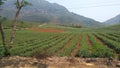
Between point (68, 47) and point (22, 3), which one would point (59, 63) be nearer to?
point (22, 3)

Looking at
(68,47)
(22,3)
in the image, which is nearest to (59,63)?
(22,3)

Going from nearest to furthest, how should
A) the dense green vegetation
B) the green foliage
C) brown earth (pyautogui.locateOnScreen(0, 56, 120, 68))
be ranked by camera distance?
1. brown earth (pyautogui.locateOnScreen(0, 56, 120, 68))
2. the dense green vegetation
3. the green foliage

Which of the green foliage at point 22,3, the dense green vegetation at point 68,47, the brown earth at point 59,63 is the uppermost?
the green foliage at point 22,3

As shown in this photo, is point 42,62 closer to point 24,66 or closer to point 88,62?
point 24,66

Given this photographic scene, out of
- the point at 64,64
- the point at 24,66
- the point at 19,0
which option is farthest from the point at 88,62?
the point at 19,0

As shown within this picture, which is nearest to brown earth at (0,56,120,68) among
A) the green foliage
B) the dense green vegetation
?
the dense green vegetation

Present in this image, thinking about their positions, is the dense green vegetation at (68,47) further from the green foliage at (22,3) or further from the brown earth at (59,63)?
the green foliage at (22,3)

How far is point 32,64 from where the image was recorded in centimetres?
2058

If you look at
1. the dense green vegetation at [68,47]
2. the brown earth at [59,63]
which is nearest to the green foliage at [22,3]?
the dense green vegetation at [68,47]

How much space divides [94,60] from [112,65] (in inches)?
65.9

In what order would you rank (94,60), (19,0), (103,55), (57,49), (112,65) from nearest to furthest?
(112,65)
(94,60)
(103,55)
(19,0)
(57,49)

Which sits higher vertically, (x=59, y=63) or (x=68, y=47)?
(x=59, y=63)

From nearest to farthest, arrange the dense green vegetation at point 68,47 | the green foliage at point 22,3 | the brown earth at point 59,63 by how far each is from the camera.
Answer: the brown earth at point 59,63
the dense green vegetation at point 68,47
the green foliage at point 22,3

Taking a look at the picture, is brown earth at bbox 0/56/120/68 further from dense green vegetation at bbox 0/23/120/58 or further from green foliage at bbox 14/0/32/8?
A: green foliage at bbox 14/0/32/8
